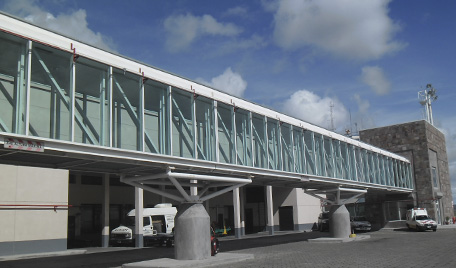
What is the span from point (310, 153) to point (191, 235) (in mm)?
12402

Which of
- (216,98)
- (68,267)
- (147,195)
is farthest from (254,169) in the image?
(147,195)

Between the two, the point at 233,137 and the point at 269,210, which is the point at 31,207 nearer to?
the point at 233,137

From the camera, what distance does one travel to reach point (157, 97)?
58.1 ft

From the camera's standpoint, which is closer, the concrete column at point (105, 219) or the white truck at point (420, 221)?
the concrete column at point (105, 219)

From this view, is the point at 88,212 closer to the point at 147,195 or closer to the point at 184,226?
the point at 147,195

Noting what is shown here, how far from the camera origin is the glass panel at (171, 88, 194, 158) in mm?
18047

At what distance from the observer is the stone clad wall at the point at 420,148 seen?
51.8m

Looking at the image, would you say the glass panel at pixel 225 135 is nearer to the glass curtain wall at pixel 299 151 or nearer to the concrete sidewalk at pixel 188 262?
the concrete sidewalk at pixel 188 262

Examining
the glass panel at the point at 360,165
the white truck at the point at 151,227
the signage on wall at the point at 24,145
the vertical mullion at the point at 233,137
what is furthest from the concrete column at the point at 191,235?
the glass panel at the point at 360,165

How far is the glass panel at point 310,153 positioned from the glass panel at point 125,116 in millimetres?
13725

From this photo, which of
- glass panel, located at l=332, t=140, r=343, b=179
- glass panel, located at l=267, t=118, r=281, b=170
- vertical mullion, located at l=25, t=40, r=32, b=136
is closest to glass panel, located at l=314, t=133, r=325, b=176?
glass panel, located at l=332, t=140, r=343, b=179

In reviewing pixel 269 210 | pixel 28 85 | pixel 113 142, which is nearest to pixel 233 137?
pixel 113 142

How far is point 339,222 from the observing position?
31.3m

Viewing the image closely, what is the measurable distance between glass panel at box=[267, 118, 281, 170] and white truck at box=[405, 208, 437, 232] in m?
23.1
